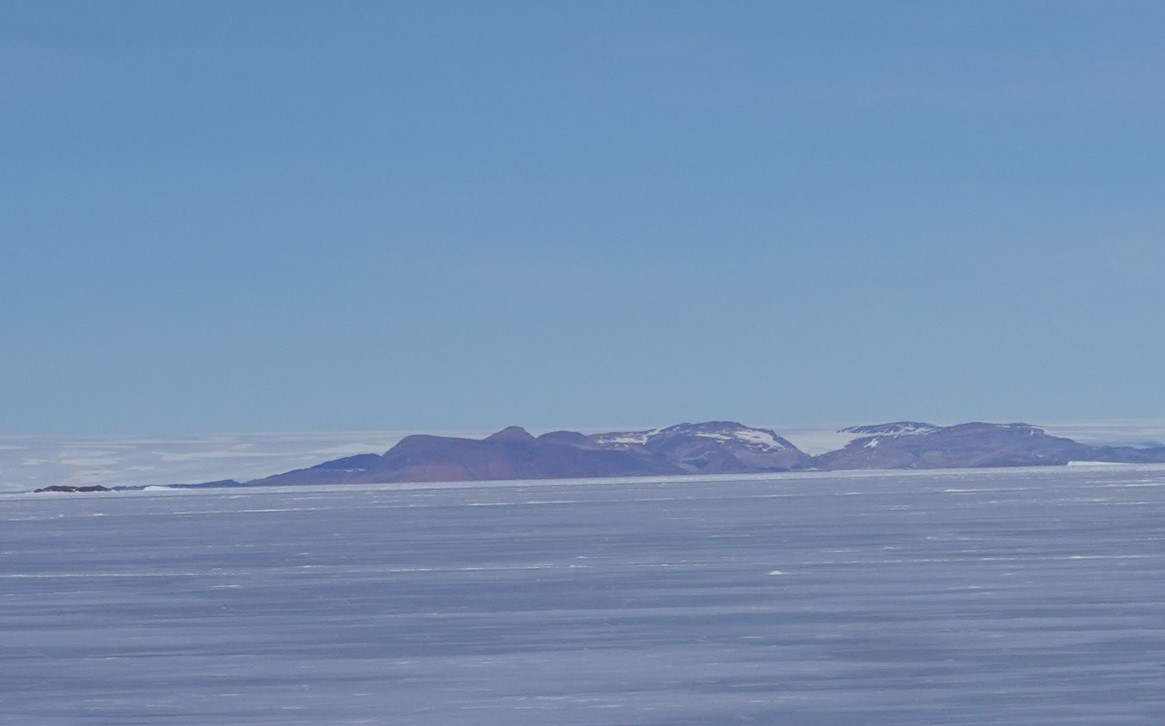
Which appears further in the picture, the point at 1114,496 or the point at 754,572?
the point at 1114,496

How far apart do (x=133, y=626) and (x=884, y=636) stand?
31.5ft

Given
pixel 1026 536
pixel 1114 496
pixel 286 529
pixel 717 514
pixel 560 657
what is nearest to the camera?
pixel 560 657

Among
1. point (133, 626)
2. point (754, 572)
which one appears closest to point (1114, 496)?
point (754, 572)

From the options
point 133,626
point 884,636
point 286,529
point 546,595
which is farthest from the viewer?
point 286,529

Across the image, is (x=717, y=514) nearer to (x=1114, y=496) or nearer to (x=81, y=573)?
(x=1114, y=496)

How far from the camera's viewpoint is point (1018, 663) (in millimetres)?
17984

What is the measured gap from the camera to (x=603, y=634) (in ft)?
69.3

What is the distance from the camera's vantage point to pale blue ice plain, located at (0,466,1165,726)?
15.8m

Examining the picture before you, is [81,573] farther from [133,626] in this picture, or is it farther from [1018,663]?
[1018,663]

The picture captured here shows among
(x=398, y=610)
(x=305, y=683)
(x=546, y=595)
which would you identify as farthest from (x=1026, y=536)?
(x=305, y=683)

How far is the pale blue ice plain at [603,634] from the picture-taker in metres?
15.8

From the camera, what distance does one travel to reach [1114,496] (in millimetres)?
84000

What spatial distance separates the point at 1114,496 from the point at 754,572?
56.9m

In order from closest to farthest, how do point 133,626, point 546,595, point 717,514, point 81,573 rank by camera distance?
point 133,626, point 546,595, point 81,573, point 717,514
